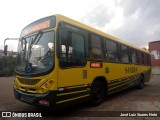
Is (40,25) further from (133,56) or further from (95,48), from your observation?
(133,56)

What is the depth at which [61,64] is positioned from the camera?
547cm

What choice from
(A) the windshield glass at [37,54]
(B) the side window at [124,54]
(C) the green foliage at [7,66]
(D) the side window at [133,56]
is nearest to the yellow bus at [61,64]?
(A) the windshield glass at [37,54]

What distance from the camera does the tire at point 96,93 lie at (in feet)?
23.1

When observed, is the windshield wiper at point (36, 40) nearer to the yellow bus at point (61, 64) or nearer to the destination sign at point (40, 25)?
the yellow bus at point (61, 64)

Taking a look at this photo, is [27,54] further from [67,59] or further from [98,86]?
[98,86]

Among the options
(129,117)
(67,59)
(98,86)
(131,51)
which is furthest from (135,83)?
(67,59)

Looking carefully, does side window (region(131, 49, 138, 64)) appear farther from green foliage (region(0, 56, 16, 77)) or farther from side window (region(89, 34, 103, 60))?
green foliage (region(0, 56, 16, 77))

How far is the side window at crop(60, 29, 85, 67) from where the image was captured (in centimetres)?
562

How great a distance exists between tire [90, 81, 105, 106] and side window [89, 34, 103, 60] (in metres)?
1.06

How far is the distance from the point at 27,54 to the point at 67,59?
1415mm

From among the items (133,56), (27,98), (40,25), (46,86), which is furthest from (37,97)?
(133,56)

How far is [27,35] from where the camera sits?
668 cm

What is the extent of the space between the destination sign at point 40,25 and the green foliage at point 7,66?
127 feet

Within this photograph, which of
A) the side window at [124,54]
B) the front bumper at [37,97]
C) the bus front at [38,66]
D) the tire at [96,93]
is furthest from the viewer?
the side window at [124,54]
